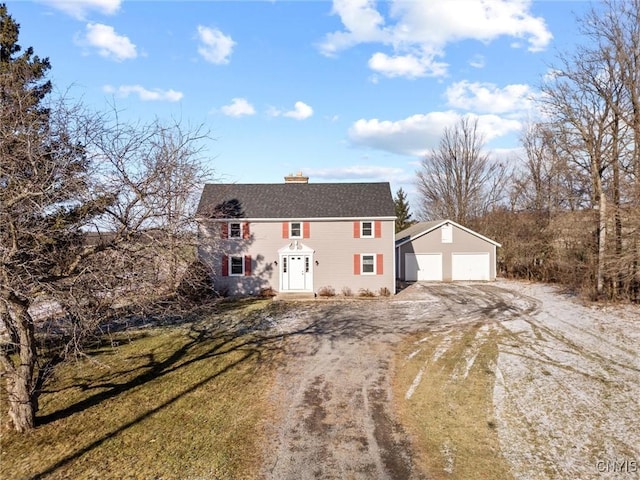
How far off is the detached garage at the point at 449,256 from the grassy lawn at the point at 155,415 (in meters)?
16.9

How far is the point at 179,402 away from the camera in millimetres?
8242

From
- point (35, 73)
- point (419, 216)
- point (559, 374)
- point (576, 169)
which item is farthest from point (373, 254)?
point (419, 216)

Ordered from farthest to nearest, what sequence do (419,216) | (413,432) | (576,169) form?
(419,216) → (576,169) → (413,432)

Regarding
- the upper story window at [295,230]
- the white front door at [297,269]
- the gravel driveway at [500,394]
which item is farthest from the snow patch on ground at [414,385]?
the upper story window at [295,230]

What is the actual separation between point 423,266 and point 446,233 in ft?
9.15

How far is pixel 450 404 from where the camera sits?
767cm

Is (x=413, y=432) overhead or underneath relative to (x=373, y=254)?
underneath

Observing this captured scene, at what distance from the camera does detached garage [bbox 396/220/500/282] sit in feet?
88.8

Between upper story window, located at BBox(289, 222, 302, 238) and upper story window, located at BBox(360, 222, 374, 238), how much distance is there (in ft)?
11.3

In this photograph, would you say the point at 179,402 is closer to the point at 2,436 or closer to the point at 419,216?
the point at 2,436

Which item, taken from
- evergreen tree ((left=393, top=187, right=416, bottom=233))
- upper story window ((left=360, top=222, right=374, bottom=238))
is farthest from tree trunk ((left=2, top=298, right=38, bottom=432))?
evergreen tree ((left=393, top=187, right=416, bottom=233))

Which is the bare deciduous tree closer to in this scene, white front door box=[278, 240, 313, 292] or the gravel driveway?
the gravel driveway

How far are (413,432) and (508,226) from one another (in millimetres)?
27036

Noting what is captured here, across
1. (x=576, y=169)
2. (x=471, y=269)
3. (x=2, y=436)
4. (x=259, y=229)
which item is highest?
(x=576, y=169)
